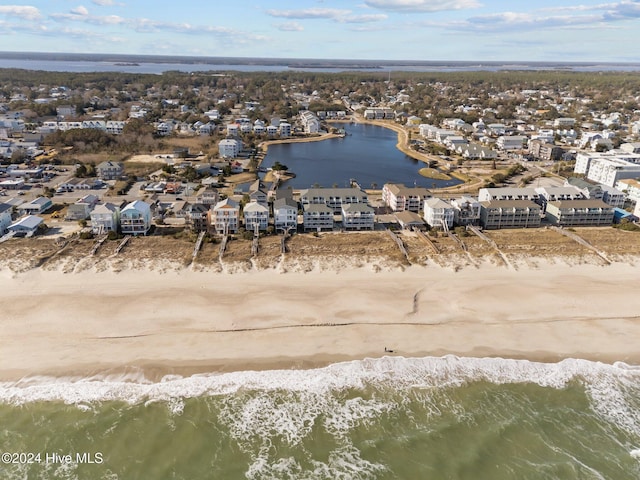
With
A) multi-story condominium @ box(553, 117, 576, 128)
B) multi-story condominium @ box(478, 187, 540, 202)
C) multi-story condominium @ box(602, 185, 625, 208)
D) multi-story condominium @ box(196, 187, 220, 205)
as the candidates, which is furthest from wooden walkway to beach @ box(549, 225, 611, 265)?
multi-story condominium @ box(553, 117, 576, 128)

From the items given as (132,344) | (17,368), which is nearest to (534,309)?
(132,344)

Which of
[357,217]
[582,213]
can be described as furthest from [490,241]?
[582,213]

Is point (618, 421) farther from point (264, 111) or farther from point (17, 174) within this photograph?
point (264, 111)

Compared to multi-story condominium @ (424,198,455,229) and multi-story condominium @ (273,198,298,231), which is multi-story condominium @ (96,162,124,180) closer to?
multi-story condominium @ (273,198,298,231)

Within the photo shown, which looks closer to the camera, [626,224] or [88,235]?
[88,235]

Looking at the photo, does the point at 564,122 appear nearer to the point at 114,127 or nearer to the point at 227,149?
the point at 227,149

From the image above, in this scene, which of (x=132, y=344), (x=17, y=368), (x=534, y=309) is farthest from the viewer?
(x=534, y=309)

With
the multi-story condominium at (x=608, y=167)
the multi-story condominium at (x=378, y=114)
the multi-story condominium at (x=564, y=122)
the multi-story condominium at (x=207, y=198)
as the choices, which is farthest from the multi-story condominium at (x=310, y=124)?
the multi-story condominium at (x=207, y=198)

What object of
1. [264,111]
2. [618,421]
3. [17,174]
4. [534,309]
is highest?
[264,111]
